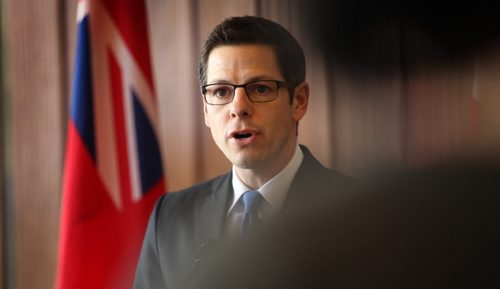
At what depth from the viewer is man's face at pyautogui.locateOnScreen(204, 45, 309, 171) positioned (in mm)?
578

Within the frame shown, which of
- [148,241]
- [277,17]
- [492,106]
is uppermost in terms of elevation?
[277,17]

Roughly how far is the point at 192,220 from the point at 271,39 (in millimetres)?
235

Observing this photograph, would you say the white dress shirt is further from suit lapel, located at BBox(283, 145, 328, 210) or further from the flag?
the flag

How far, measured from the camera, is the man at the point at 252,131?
58 cm

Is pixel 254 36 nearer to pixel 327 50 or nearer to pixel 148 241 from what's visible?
pixel 327 50

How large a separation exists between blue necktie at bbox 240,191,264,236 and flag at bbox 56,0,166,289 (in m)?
0.24

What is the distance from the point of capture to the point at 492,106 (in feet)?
1.64

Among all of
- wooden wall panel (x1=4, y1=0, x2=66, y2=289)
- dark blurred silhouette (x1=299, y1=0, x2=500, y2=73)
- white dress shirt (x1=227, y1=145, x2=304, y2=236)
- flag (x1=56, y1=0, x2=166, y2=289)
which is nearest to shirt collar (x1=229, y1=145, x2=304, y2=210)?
white dress shirt (x1=227, y1=145, x2=304, y2=236)

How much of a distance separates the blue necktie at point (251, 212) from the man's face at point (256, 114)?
1.3 inches

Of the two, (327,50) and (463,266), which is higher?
(327,50)

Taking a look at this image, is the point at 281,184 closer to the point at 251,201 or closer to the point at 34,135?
the point at 251,201

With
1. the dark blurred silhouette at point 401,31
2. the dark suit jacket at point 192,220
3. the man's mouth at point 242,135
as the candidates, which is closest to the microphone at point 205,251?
the dark suit jacket at point 192,220

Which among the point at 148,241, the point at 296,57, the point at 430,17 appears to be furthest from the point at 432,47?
the point at 148,241

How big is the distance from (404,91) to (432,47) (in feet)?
0.16
